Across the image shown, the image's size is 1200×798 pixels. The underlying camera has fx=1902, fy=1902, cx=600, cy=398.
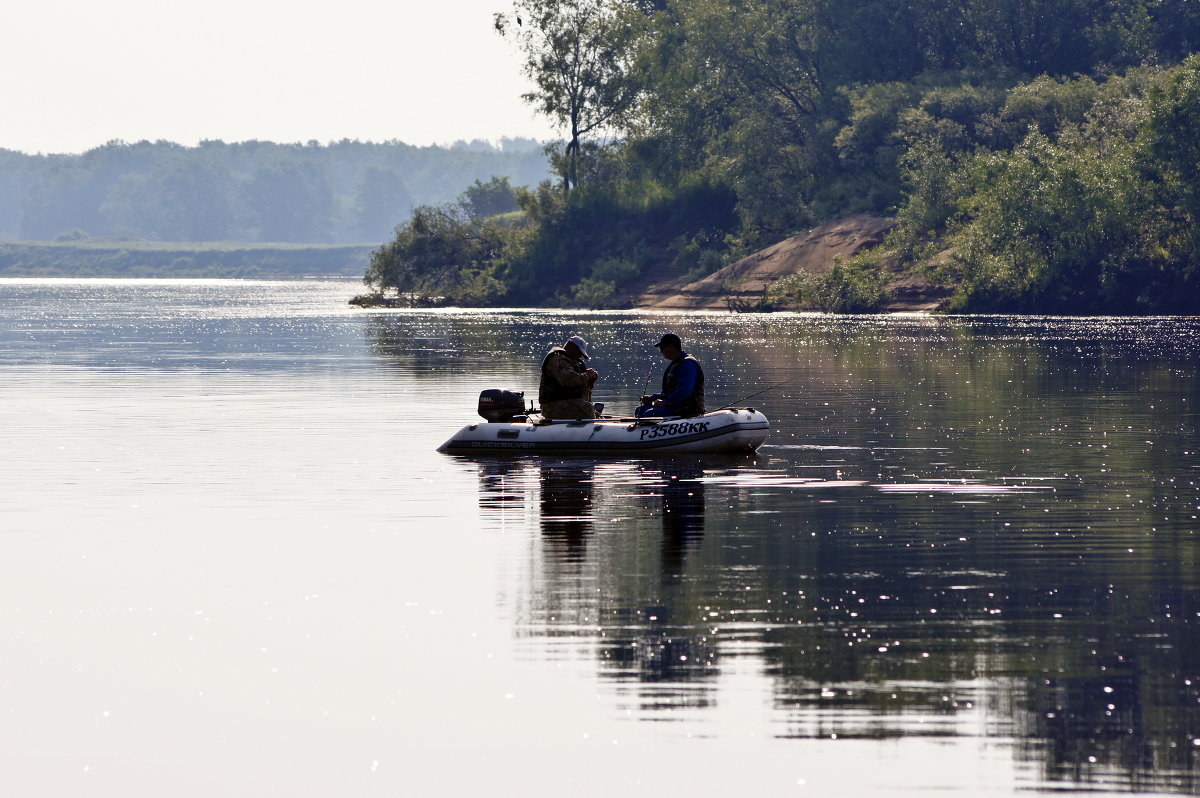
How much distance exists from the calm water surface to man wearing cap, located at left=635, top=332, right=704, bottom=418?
131 centimetres

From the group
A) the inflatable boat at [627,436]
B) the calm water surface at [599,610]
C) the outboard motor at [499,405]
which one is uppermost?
the outboard motor at [499,405]

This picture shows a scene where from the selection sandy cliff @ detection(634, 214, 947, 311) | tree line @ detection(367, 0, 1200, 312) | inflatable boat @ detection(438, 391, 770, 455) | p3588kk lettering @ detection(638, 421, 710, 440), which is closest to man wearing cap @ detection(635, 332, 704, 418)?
inflatable boat @ detection(438, 391, 770, 455)

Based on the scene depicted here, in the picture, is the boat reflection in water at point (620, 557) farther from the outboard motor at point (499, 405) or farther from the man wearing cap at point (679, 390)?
the outboard motor at point (499, 405)

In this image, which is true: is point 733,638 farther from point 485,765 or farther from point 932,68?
point 932,68

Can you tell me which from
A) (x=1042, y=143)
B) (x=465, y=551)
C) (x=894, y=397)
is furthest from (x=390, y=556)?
(x=1042, y=143)

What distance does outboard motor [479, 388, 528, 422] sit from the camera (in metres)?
28.7

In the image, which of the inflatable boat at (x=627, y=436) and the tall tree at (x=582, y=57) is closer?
the inflatable boat at (x=627, y=436)

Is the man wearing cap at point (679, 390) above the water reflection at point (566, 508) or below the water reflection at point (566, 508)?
above

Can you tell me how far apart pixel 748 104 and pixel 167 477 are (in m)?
90.6

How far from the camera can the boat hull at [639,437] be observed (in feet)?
89.6

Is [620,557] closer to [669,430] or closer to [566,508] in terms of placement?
[566,508]

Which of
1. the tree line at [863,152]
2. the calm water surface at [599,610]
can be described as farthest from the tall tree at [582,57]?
the calm water surface at [599,610]

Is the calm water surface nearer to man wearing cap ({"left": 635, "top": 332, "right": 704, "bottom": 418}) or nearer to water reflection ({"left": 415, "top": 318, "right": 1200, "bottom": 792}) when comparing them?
water reflection ({"left": 415, "top": 318, "right": 1200, "bottom": 792})

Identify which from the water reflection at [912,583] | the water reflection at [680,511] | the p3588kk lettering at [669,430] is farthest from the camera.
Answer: the p3588kk lettering at [669,430]
